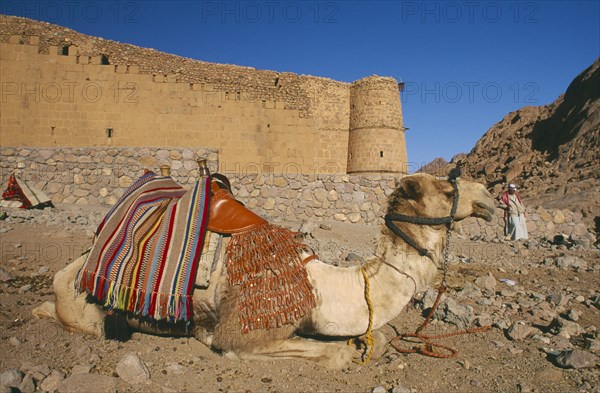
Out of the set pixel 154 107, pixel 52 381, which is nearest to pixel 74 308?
pixel 52 381

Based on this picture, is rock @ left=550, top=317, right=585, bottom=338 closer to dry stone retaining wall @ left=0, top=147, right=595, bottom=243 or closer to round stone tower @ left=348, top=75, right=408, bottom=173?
dry stone retaining wall @ left=0, top=147, right=595, bottom=243

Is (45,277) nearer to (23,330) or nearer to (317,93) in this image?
(23,330)

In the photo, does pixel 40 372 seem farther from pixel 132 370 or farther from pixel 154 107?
pixel 154 107

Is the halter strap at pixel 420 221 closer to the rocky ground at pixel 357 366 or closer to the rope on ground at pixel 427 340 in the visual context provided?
the rope on ground at pixel 427 340

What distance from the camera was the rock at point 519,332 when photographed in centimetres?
381

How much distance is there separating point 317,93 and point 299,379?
837 inches

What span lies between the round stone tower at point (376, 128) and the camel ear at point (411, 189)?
20.5m

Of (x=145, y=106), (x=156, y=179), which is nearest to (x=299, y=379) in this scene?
(x=156, y=179)

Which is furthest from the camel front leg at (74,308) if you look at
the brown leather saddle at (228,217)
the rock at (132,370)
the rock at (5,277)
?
the rock at (5,277)

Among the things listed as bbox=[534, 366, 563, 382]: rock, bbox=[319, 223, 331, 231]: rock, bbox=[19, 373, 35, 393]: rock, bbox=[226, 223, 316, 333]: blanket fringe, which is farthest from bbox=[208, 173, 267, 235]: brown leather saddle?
bbox=[319, 223, 331, 231]: rock

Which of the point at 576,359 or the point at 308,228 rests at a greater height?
the point at 308,228

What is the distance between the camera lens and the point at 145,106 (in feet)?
57.5

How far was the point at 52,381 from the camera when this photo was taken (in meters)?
2.64

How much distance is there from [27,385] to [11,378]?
101 mm
